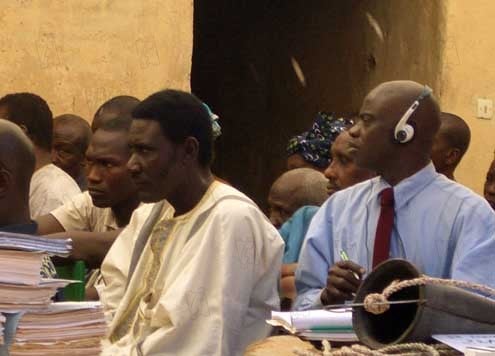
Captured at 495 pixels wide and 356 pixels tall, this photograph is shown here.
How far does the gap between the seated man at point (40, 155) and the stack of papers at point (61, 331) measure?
246 centimetres

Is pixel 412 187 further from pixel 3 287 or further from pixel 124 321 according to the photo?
pixel 3 287

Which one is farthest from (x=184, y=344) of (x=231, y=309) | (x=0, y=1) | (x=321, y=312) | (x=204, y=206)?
(x=0, y=1)

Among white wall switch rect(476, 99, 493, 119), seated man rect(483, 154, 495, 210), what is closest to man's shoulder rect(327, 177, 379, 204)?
seated man rect(483, 154, 495, 210)

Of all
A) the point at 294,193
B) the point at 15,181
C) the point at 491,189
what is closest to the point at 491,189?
the point at 491,189

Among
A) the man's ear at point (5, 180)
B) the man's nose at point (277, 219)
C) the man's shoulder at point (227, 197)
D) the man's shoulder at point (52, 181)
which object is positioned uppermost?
the man's ear at point (5, 180)

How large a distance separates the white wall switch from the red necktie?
205 inches

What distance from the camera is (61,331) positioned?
4.28 metres

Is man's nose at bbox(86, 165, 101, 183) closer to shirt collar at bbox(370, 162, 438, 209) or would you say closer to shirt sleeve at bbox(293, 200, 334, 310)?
shirt sleeve at bbox(293, 200, 334, 310)

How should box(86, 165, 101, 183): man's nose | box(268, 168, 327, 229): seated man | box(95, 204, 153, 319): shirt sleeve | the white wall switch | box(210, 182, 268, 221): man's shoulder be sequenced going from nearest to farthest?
box(210, 182, 268, 221): man's shoulder, box(95, 204, 153, 319): shirt sleeve, box(86, 165, 101, 183): man's nose, box(268, 168, 327, 229): seated man, the white wall switch

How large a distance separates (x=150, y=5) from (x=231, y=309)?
4.38 meters

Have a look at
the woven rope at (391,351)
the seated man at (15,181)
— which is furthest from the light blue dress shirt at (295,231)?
the woven rope at (391,351)

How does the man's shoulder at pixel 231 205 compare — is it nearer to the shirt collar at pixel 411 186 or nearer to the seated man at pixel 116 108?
the shirt collar at pixel 411 186

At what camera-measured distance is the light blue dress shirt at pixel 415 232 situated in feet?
15.9

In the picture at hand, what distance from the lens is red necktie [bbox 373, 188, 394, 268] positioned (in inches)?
196
